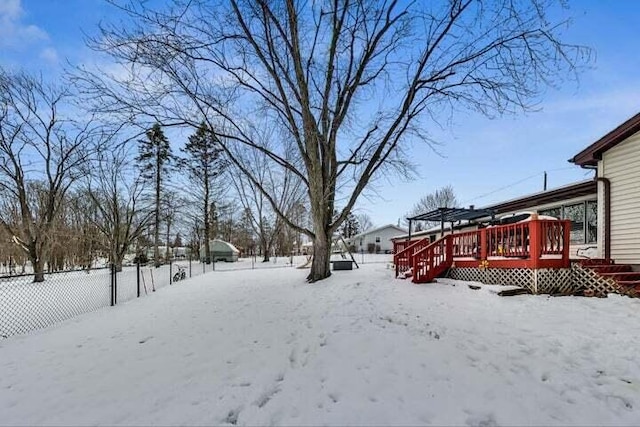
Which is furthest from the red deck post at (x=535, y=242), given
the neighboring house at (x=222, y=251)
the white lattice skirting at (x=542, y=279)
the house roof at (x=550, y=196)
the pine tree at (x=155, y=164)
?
the neighboring house at (x=222, y=251)

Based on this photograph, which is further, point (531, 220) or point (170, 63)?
point (170, 63)

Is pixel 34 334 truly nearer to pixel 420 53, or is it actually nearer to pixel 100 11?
pixel 100 11

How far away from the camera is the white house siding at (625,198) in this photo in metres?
7.00

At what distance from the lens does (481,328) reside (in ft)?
14.4

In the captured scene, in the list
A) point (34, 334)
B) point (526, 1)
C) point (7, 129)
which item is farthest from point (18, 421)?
point (7, 129)

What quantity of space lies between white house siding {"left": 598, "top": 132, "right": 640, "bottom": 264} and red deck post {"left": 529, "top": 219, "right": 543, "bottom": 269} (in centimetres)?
238

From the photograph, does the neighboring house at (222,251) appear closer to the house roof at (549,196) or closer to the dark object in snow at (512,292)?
the house roof at (549,196)

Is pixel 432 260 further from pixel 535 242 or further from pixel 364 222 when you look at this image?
pixel 364 222

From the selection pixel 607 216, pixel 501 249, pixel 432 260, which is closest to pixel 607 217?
pixel 607 216

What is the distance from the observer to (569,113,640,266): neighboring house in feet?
23.0

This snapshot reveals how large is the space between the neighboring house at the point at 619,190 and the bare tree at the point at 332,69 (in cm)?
183

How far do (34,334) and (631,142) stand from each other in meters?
11.7

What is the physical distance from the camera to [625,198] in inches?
285

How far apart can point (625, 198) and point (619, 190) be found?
231 mm
